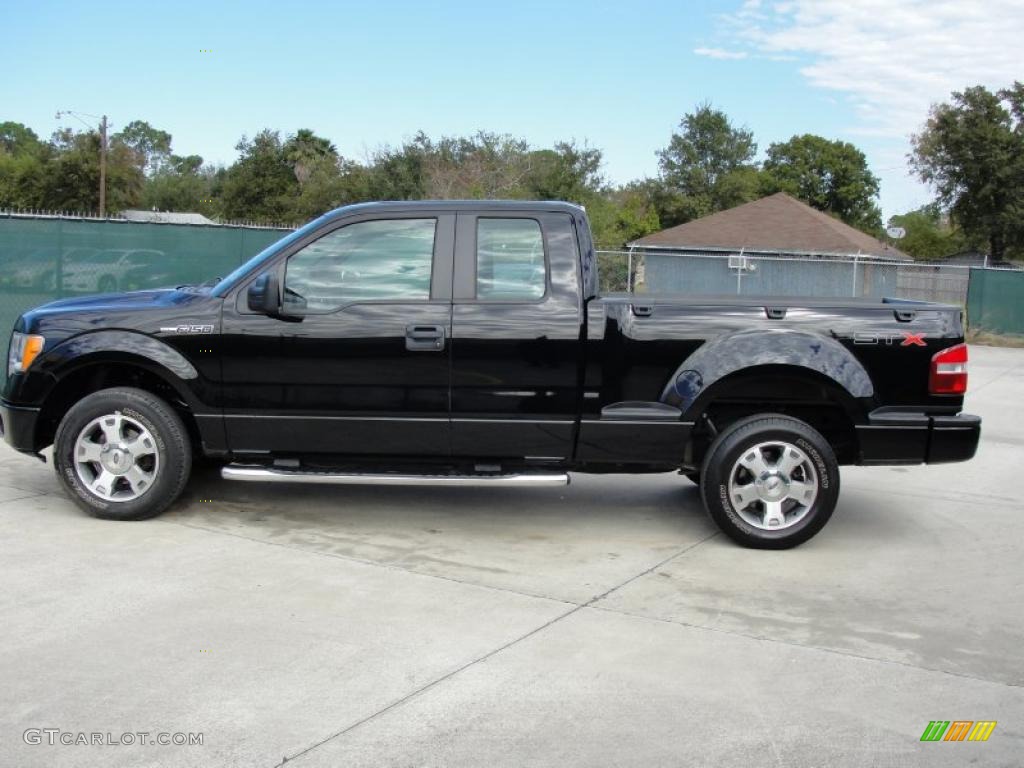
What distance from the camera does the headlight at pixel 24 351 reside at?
6312 millimetres

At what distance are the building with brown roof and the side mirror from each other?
30.5m

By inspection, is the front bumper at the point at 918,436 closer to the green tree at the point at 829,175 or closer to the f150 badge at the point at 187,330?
the f150 badge at the point at 187,330

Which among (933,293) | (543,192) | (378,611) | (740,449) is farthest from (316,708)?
(543,192)

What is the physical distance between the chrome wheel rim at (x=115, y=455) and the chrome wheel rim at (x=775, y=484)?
3.54 meters

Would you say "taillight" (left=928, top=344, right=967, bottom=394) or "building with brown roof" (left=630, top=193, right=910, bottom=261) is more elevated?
"building with brown roof" (left=630, top=193, right=910, bottom=261)

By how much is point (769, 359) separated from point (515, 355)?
147 centimetres

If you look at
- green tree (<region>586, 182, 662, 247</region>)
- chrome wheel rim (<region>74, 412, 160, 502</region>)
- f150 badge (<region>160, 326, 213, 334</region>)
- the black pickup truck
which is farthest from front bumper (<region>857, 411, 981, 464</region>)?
green tree (<region>586, 182, 662, 247</region>)

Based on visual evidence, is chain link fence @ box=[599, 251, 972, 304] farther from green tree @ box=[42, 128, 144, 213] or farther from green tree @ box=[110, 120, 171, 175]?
green tree @ box=[110, 120, 171, 175]

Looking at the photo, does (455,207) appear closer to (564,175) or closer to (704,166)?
(564,175)

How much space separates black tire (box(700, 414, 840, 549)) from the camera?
6000 mm

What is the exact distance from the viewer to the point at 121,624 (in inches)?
185

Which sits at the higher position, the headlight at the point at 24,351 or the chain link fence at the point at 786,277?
the chain link fence at the point at 786,277

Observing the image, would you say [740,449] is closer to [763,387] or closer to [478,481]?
[763,387]

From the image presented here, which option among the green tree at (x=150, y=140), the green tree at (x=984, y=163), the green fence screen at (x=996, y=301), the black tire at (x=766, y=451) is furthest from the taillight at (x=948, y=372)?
the green tree at (x=150, y=140)
